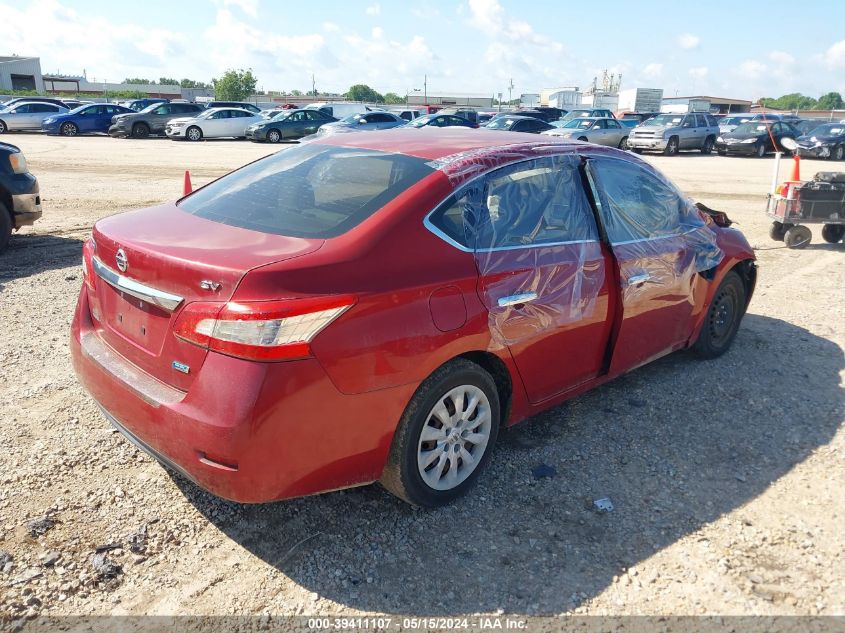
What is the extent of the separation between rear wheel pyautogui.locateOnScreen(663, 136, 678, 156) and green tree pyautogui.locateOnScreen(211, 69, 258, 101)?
64.9 meters

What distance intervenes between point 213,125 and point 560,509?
30.0 m

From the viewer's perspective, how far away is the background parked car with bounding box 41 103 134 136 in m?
29.5

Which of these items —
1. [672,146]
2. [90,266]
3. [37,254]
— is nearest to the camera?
[90,266]

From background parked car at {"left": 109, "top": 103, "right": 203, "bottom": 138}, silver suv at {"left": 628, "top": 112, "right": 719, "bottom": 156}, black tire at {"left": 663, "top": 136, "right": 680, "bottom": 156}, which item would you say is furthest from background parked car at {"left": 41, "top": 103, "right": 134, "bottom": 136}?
black tire at {"left": 663, "top": 136, "right": 680, "bottom": 156}

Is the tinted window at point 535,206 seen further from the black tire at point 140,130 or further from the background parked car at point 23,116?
the background parked car at point 23,116

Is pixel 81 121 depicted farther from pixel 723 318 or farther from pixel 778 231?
pixel 723 318

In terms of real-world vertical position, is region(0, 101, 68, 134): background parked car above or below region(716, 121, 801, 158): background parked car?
above

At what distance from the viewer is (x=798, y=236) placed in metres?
9.23

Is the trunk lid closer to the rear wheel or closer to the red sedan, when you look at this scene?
the red sedan

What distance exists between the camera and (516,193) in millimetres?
3438

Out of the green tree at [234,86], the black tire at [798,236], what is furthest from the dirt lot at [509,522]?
the green tree at [234,86]

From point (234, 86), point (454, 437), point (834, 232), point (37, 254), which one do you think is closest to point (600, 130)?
point (834, 232)

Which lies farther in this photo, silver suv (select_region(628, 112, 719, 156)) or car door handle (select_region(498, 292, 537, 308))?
silver suv (select_region(628, 112, 719, 156))

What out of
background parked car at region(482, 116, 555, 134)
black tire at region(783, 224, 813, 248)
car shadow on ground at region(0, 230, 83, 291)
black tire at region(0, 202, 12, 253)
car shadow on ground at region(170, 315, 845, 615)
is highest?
background parked car at region(482, 116, 555, 134)
